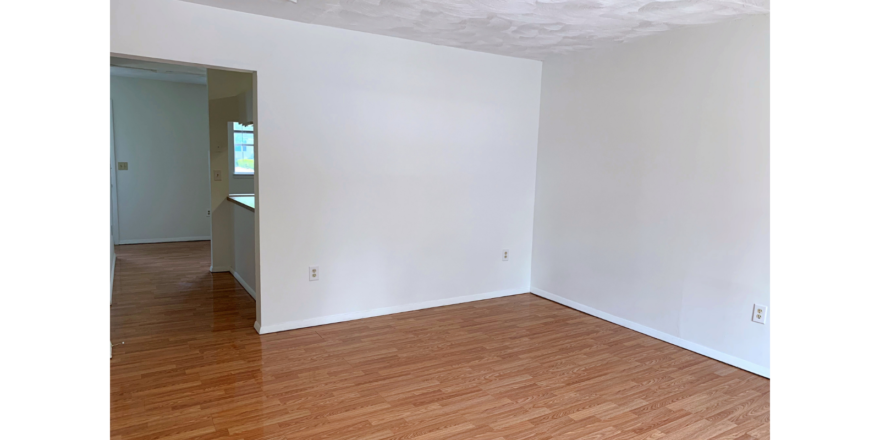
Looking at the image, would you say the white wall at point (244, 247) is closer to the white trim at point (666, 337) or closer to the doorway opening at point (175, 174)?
the doorway opening at point (175, 174)

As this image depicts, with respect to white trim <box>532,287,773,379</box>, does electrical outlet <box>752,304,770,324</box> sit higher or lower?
higher

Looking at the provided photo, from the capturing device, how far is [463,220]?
4531 mm

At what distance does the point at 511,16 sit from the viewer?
3289 millimetres

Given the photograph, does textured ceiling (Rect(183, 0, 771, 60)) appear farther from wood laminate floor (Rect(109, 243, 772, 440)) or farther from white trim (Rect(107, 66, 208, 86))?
white trim (Rect(107, 66, 208, 86))

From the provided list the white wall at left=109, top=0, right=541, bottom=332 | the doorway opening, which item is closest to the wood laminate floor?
the white wall at left=109, top=0, right=541, bottom=332

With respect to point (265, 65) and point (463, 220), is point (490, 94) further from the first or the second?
point (265, 65)

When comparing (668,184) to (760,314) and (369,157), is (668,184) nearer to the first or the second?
(760,314)

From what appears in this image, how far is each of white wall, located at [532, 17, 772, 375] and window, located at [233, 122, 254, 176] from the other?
486 centimetres

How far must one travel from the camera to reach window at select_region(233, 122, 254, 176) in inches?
304

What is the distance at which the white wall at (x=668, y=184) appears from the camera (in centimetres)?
321

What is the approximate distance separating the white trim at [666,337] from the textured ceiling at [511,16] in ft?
6.87

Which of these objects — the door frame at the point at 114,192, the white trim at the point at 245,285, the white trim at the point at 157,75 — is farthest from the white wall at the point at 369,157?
the door frame at the point at 114,192
